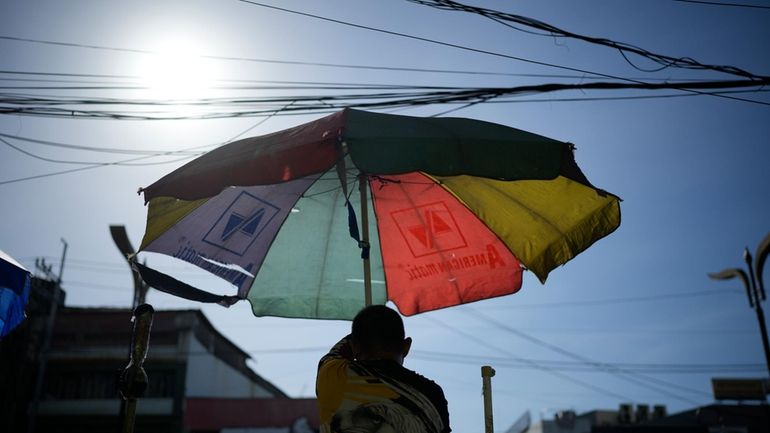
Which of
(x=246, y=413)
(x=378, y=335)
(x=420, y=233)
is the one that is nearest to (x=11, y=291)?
(x=420, y=233)

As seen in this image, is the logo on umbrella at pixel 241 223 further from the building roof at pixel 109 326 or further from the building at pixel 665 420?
the building at pixel 665 420

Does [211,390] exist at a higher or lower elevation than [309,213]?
lower

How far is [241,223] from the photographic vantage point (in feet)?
14.2

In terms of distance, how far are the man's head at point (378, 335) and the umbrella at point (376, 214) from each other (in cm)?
75

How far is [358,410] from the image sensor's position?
2.36m

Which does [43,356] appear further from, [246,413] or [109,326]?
[246,413]

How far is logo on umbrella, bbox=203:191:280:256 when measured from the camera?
4.25m

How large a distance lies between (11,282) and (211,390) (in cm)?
2431

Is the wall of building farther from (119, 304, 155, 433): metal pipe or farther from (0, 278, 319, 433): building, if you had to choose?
(119, 304, 155, 433): metal pipe

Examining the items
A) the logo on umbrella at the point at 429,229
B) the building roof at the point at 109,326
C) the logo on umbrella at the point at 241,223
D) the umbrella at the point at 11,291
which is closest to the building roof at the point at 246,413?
the building roof at the point at 109,326

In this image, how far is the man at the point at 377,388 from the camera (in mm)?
2334

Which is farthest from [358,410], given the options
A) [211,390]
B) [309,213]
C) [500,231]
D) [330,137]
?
[211,390]

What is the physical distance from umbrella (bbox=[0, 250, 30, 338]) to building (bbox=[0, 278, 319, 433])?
66.7 feet

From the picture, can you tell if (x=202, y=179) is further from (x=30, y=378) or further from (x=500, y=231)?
(x=30, y=378)
